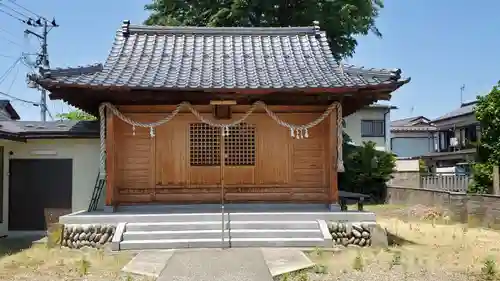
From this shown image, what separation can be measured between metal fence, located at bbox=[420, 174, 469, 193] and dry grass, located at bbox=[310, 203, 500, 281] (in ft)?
14.6

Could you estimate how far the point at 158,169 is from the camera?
11.9 metres

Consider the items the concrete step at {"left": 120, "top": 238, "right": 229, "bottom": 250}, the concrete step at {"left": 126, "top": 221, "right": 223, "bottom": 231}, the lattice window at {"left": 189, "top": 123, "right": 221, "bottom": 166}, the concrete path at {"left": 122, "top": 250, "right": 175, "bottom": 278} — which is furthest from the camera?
the lattice window at {"left": 189, "top": 123, "right": 221, "bottom": 166}

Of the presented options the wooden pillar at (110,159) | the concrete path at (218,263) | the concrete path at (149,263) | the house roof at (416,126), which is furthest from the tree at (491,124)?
the house roof at (416,126)

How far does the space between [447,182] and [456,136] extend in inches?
561

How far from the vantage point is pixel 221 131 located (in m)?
11.9

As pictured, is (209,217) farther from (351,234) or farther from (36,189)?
(36,189)

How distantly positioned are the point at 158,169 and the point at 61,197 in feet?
10.7

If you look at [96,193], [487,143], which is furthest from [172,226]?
[487,143]

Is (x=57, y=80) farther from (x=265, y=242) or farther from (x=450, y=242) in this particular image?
(x=450, y=242)

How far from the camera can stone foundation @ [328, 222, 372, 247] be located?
10203 mm

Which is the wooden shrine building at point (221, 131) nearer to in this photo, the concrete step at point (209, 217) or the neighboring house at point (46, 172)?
the concrete step at point (209, 217)

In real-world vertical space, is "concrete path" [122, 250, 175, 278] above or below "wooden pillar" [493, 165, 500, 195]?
below

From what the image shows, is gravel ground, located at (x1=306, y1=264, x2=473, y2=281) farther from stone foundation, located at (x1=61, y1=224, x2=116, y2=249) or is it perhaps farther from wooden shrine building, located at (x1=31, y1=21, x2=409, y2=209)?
stone foundation, located at (x1=61, y1=224, x2=116, y2=249)

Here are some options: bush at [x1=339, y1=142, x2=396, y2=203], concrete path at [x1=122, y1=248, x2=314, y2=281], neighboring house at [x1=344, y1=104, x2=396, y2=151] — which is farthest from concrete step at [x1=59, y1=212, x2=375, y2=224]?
neighboring house at [x1=344, y1=104, x2=396, y2=151]
